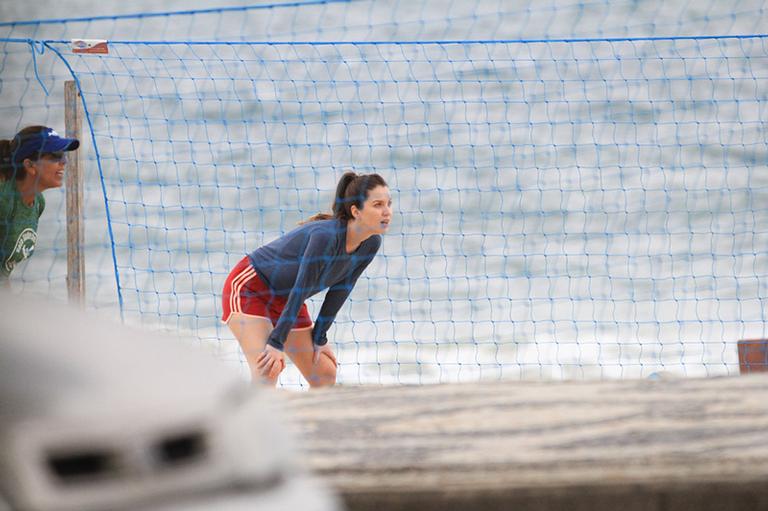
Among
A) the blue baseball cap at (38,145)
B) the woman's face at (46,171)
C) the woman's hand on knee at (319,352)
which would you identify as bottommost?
the woman's hand on knee at (319,352)

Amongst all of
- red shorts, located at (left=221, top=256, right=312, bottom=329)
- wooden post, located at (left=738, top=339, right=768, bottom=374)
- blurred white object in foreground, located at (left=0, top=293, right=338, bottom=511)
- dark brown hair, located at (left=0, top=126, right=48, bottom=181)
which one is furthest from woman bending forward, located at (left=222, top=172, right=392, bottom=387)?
blurred white object in foreground, located at (left=0, top=293, right=338, bottom=511)

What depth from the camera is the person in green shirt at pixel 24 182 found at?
4.98 metres

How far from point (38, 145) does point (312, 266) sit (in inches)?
A: 60.5

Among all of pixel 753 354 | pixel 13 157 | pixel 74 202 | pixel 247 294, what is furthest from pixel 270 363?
pixel 753 354

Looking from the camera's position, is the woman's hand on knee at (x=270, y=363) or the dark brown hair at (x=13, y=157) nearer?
the woman's hand on knee at (x=270, y=363)

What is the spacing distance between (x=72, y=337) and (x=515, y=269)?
1353 cm

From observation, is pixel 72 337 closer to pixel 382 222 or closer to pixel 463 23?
pixel 382 222

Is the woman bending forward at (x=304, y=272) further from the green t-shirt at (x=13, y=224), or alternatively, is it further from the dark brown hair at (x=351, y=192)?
the green t-shirt at (x=13, y=224)

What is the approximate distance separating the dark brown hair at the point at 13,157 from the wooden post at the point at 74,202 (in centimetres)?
66

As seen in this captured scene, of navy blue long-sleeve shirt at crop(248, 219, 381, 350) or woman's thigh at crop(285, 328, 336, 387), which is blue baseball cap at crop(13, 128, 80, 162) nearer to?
navy blue long-sleeve shirt at crop(248, 219, 381, 350)

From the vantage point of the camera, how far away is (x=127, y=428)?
65 cm

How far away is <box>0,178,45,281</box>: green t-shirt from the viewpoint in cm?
496

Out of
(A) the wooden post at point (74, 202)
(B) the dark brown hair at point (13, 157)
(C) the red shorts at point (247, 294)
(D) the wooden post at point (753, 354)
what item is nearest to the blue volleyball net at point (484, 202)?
(A) the wooden post at point (74, 202)

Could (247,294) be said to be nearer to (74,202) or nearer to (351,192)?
(351,192)
